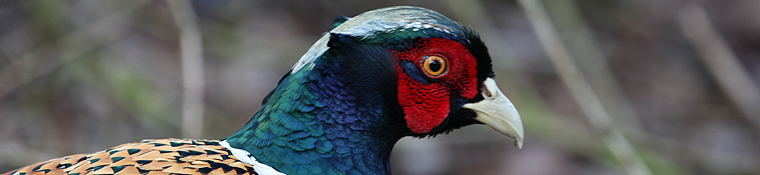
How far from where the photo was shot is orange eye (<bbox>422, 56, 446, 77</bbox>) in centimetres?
224

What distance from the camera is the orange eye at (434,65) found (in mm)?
2236

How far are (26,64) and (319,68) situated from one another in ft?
11.2

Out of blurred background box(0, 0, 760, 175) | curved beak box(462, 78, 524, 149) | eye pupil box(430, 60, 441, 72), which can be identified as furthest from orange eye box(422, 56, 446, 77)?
blurred background box(0, 0, 760, 175)

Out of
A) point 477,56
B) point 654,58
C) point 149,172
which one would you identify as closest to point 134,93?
point 149,172

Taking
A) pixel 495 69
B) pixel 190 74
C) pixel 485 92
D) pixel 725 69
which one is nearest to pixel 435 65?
pixel 485 92

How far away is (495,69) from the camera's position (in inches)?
206

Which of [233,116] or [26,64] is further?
[233,116]

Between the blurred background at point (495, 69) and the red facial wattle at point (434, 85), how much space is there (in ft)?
5.80

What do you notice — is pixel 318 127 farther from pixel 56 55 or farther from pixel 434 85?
pixel 56 55

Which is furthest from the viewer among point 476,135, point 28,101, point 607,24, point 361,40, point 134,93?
point 607,24

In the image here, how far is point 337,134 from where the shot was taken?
223 cm

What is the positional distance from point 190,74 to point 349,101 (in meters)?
1.94

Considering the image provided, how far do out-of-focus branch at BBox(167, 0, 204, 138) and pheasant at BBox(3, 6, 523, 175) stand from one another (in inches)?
59.4

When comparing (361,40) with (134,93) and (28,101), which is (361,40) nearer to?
(134,93)
